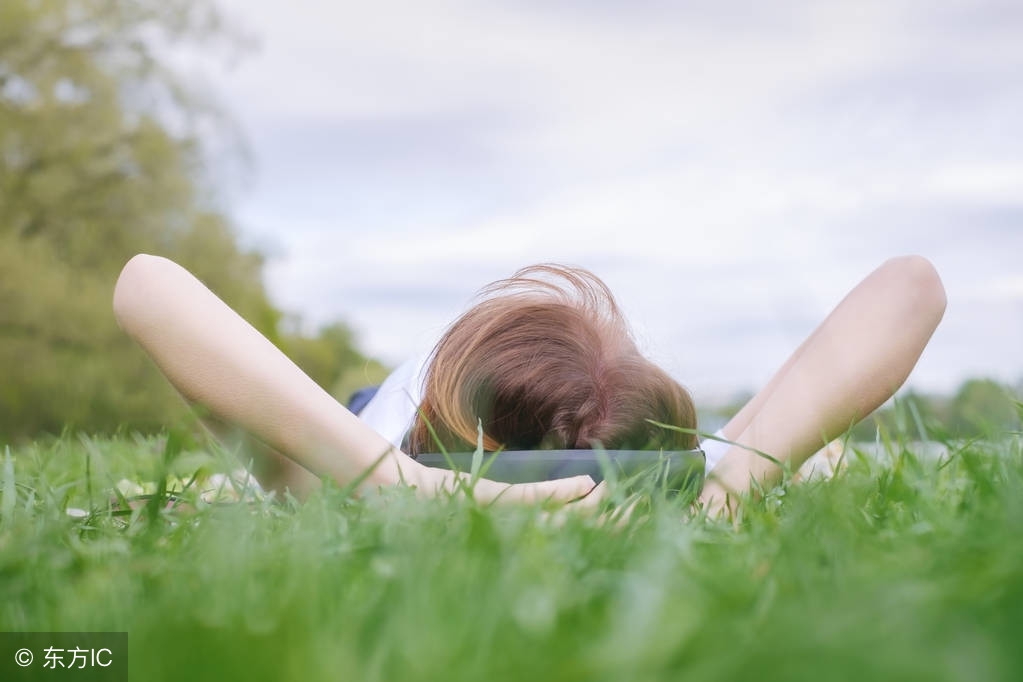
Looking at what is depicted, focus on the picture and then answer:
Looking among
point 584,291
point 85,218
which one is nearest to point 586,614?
point 584,291

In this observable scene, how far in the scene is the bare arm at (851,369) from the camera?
4.74 ft

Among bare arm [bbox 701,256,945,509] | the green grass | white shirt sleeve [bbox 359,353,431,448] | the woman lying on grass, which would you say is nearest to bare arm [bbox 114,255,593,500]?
the woman lying on grass

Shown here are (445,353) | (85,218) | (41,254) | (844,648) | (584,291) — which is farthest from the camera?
(85,218)

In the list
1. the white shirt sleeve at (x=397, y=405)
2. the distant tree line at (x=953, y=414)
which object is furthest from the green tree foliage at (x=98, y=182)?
the distant tree line at (x=953, y=414)

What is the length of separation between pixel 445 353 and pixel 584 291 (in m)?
0.39

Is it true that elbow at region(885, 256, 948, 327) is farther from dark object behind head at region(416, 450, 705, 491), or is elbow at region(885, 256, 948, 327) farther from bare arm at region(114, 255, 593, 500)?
bare arm at region(114, 255, 593, 500)

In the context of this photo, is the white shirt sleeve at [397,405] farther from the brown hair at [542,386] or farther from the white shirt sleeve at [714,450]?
the white shirt sleeve at [714,450]

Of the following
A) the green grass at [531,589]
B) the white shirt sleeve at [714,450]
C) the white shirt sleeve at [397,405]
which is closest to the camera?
the green grass at [531,589]

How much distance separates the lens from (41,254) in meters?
10.8

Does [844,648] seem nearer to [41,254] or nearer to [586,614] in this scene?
[586,614]

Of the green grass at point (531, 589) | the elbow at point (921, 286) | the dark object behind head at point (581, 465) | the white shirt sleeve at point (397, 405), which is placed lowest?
→ the white shirt sleeve at point (397, 405)

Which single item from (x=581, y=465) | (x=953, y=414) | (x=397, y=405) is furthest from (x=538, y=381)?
(x=953, y=414)

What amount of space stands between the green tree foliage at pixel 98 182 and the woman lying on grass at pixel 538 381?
985cm

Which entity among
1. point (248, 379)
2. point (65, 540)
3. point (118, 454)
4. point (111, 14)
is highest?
point (111, 14)
